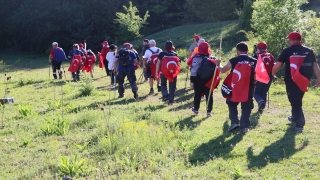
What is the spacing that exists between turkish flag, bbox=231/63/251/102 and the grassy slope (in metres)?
0.72

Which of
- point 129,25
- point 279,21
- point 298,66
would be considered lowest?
point 298,66

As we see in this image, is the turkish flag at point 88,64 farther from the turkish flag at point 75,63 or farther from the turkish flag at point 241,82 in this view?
the turkish flag at point 241,82

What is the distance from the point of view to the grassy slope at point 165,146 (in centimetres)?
576

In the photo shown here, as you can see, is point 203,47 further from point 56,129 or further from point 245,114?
point 56,129

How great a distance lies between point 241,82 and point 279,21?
894 centimetres

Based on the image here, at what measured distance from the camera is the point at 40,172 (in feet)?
19.6

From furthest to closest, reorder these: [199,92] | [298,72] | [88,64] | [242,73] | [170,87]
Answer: [88,64] < [170,87] < [199,92] < [242,73] < [298,72]

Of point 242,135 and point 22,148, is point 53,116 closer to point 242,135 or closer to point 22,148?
point 22,148

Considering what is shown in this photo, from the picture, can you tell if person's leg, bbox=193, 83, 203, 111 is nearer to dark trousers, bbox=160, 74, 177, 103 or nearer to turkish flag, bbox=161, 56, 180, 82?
turkish flag, bbox=161, 56, 180, 82

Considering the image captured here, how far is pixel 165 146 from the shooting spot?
679cm

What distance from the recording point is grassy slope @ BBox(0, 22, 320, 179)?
5758mm

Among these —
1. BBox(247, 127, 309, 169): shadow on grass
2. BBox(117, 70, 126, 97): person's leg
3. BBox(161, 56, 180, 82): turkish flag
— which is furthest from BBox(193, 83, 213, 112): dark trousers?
BBox(117, 70, 126, 97): person's leg

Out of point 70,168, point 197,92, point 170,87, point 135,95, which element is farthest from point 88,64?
point 70,168

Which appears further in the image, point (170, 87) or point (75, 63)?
point (75, 63)
